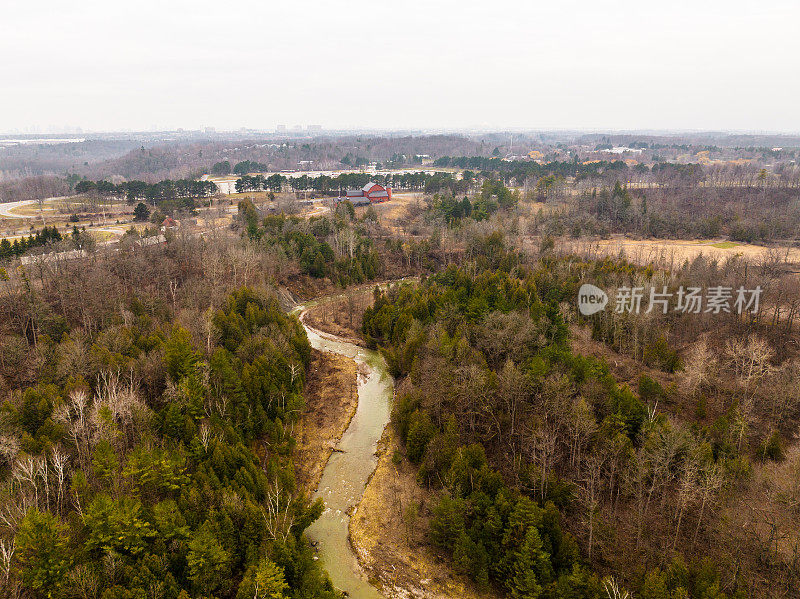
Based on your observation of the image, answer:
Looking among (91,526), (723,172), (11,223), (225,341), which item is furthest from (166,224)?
(723,172)

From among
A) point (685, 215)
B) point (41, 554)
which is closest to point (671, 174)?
point (685, 215)

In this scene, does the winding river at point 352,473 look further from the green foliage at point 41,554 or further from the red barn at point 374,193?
the red barn at point 374,193

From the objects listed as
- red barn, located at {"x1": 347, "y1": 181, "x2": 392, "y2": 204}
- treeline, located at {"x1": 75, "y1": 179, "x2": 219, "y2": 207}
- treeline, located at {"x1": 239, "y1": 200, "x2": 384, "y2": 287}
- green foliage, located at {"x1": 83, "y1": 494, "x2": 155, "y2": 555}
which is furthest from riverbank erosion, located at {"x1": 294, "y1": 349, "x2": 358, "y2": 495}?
red barn, located at {"x1": 347, "y1": 181, "x2": 392, "y2": 204}

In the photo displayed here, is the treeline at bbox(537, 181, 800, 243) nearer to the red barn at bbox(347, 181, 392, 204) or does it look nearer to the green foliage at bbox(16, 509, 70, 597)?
the red barn at bbox(347, 181, 392, 204)

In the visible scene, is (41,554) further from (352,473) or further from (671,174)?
(671,174)

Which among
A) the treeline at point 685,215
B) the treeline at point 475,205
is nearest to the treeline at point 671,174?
the treeline at point 685,215

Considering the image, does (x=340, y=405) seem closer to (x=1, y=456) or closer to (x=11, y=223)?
(x=1, y=456)
